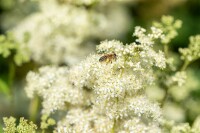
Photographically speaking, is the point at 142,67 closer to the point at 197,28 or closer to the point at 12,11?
the point at 12,11

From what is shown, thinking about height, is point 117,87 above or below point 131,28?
below

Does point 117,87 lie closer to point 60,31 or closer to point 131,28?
point 60,31

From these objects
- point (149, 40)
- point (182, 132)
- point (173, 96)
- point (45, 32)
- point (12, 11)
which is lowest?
point (182, 132)

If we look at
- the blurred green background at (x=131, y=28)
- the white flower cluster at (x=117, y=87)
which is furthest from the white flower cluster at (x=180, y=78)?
the blurred green background at (x=131, y=28)

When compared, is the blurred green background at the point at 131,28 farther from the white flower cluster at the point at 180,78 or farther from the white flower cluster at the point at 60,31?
the white flower cluster at the point at 180,78

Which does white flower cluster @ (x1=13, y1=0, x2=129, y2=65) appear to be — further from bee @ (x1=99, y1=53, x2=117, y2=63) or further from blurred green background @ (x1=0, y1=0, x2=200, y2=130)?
bee @ (x1=99, y1=53, x2=117, y2=63)

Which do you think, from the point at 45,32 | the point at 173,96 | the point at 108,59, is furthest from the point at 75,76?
the point at 173,96

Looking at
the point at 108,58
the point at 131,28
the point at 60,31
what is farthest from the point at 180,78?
the point at 131,28

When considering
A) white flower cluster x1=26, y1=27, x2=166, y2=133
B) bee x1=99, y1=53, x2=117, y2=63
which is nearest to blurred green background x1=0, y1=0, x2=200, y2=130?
white flower cluster x1=26, y1=27, x2=166, y2=133
